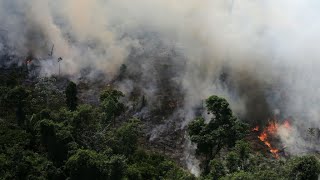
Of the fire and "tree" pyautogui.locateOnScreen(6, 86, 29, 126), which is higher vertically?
the fire

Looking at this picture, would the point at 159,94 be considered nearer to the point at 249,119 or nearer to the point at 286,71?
the point at 249,119

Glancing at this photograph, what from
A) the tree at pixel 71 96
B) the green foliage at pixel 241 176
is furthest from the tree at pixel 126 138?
the green foliage at pixel 241 176

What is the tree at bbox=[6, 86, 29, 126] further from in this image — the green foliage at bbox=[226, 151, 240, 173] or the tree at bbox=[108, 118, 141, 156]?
the green foliage at bbox=[226, 151, 240, 173]

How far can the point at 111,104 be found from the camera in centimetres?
8500

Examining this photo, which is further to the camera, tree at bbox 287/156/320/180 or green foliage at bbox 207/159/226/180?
green foliage at bbox 207/159/226/180

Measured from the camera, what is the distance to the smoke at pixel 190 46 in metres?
92.1

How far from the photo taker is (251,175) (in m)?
60.7

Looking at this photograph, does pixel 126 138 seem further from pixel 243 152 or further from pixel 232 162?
pixel 243 152

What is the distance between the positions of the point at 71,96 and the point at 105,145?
14.5m

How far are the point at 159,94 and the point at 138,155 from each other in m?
17.1

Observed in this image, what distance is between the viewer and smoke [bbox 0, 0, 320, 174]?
302 ft

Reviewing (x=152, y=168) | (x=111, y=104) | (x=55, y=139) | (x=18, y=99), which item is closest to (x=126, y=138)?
(x=152, y=168)

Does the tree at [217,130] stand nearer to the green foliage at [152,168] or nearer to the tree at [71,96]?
the green foliage at [152,168]

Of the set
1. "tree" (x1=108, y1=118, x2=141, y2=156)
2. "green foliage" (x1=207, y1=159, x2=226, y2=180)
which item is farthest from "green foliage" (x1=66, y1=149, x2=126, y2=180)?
"green foliage" (x1=207, y1=159, x2=226, y2=180)
